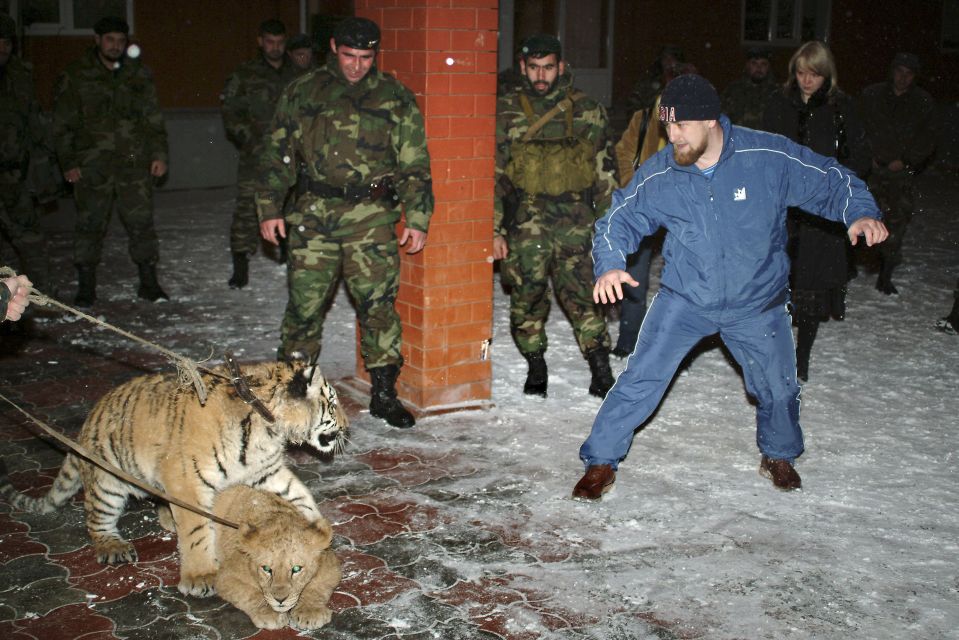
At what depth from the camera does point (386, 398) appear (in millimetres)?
6234

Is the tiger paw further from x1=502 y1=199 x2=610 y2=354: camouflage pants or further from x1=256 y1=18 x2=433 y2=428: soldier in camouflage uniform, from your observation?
x1=502 y1=199 x2=610 y2=354: camouflage pants

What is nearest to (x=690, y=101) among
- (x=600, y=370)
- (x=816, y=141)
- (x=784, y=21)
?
(x=816, y=141)

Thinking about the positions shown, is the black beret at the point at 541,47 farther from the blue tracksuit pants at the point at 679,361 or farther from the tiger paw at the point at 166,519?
the tiger paw at the point at 166,519

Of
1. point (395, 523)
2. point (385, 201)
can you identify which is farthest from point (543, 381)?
point (395, 523)

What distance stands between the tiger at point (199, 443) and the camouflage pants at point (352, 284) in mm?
1555

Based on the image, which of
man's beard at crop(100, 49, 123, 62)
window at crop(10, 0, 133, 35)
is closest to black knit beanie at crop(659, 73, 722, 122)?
man's beard at crop(100, 49, 123, 62)

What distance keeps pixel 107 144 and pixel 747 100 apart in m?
6.57

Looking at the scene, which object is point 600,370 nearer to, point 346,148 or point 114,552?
A: point 346,148

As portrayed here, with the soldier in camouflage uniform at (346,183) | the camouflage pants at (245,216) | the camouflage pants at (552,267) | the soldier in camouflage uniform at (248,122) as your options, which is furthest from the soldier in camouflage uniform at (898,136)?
the camouflage pants at (245,216)

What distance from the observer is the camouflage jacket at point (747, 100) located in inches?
416

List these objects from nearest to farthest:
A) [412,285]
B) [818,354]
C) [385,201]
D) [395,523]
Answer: [395,523] → [385,201] → [412,285] → [818,354]

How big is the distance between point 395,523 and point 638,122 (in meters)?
3.79

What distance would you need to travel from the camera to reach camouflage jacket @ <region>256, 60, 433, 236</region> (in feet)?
Answer: 19.2

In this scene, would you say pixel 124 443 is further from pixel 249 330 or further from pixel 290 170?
pixel 249 330
